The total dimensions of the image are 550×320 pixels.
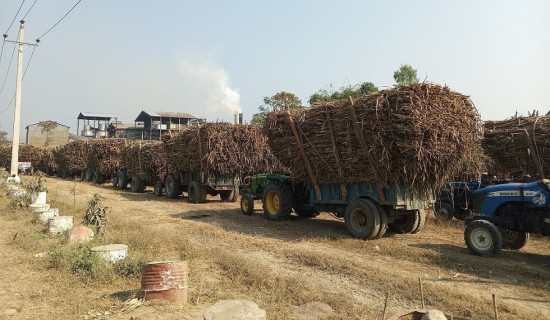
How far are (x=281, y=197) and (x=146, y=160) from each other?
1319 cm

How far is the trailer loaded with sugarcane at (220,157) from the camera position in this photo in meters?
15.3

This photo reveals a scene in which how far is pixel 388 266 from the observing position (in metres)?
6.29

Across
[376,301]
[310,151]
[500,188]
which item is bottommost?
[376,301]

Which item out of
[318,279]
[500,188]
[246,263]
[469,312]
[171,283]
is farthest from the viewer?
[500,188]

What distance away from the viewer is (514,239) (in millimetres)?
7484

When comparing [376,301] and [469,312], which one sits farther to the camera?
[376,301]

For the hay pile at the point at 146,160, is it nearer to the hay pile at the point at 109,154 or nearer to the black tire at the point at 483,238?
the hay pile at the point at 109,154

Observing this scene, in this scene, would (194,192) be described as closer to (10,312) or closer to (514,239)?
(10,312)

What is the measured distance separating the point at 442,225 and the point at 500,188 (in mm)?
3518

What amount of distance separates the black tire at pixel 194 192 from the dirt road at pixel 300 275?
21.0 feet

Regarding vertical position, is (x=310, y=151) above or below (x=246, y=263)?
above

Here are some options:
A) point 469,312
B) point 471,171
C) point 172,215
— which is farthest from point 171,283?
point 471,171

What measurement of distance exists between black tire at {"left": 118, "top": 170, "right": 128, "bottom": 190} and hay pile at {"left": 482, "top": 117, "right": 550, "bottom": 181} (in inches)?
794

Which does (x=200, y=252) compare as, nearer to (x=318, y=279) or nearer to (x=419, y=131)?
(x=318, y=279)
